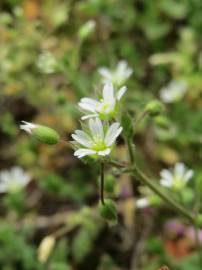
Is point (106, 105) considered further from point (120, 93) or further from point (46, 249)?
point (46, 249)

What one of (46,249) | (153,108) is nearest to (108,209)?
(153,108)

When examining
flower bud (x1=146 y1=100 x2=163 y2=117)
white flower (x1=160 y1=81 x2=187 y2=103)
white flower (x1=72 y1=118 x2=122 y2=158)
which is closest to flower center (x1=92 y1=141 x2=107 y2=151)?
white flower (x1=72 y1=118 x2=122 y2=158)

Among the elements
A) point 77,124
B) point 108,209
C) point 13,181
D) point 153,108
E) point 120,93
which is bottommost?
point 108,209

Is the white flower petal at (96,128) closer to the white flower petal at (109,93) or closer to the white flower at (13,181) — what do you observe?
the white flower petal at (109,93)

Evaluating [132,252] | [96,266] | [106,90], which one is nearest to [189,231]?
[132,252]

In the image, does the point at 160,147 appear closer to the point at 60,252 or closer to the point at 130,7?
the point at 60,252

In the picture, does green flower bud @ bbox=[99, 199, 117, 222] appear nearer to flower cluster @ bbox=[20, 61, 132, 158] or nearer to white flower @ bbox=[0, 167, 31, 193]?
flower cluster @ bbox=[20, 61, 132, 158]
